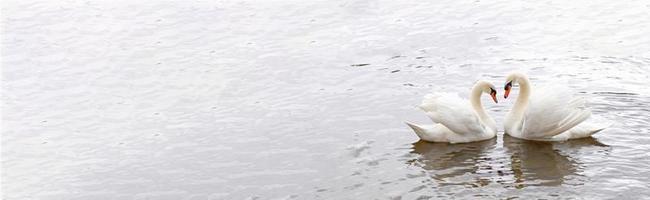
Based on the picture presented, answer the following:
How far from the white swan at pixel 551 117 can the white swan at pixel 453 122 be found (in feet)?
1.30

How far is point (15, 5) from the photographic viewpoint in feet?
79.3

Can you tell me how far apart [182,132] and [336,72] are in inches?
138

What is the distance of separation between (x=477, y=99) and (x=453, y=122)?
28.4 inches

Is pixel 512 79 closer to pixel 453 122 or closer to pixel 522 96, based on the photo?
pixel 522 96

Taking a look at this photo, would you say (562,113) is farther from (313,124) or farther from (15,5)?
(15,5)

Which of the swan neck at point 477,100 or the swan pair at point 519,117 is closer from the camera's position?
the swan pair at point 519,117

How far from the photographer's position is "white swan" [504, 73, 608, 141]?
13531mm

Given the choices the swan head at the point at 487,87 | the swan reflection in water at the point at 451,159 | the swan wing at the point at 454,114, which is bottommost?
the swan reflection in water at the point at 451,159

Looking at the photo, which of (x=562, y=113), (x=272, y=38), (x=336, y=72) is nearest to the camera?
(x=562, y=113)

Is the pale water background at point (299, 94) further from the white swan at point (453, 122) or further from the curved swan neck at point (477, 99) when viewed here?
the curved swan neck at point (477, 99)

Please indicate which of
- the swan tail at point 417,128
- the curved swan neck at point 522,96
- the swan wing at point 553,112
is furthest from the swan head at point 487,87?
the swan tail at point 417,128

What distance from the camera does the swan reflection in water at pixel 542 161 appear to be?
1250 cm

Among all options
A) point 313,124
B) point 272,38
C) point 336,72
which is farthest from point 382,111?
point 272,38

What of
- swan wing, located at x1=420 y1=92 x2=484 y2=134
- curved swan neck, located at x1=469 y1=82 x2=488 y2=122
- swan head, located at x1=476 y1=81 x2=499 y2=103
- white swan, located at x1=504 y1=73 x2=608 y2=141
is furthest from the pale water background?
swan head, located at x1=476 y1=81 x2=499 y2=103
